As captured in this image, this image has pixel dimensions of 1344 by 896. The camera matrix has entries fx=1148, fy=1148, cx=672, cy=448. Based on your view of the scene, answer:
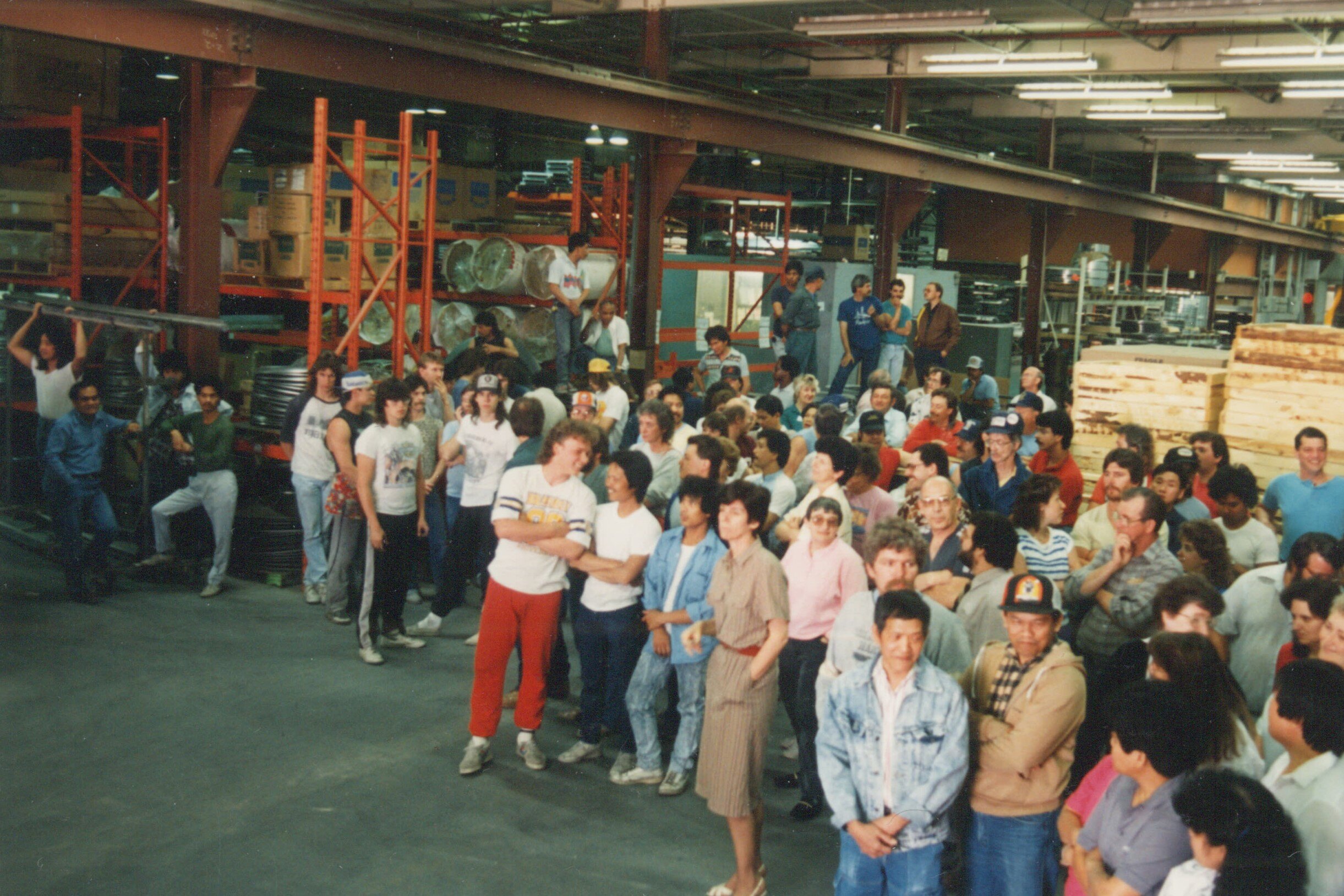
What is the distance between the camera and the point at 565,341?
1184 cm

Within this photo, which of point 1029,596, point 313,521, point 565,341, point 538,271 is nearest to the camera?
point 1029,596

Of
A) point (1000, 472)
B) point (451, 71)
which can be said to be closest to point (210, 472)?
point (451, 71)

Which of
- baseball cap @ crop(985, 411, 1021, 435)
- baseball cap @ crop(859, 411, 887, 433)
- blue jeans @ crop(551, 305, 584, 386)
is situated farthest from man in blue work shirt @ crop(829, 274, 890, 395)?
baseball cap @ crop(985, 411, 1021, 435)

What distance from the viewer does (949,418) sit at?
887 centimetres

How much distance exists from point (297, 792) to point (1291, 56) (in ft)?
39.2

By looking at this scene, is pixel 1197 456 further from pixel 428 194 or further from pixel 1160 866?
pixel 428 194

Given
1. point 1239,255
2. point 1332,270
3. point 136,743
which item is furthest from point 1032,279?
point 1332,270

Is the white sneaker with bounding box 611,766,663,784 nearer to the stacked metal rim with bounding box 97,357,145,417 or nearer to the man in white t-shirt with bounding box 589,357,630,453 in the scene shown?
the man in white t-shirt with bounding box 589,357,630,453

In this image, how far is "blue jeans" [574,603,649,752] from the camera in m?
6.05

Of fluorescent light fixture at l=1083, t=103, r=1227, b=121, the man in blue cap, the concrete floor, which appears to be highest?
fluorescent light fixture at l=1083, t=103, r=1227, b=121

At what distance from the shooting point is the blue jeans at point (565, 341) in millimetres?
11844

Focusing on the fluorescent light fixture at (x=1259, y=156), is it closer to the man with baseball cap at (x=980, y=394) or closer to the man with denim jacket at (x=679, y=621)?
the man with baseball cap at (x=980, y=394)

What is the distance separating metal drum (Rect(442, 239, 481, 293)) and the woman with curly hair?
8.88 m

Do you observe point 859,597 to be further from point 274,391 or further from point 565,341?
Answer: point 565,341
